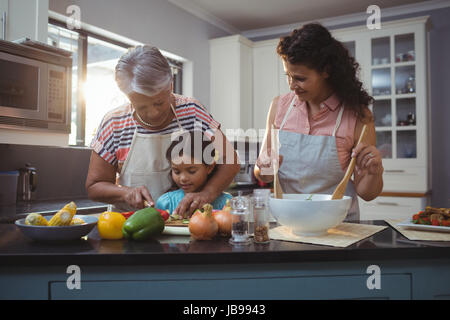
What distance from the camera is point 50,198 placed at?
9.46 feet

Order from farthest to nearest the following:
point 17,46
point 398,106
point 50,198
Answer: point 398,106
point 50,198
point 17,46

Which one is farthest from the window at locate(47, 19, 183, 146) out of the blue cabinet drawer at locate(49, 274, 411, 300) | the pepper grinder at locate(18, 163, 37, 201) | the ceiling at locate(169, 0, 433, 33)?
the blue cabinet drawer at locate(49, 274, 411, 300)

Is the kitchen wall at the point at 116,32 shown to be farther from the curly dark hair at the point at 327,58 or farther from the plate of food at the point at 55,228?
the curly dark hair at the point at 327,58

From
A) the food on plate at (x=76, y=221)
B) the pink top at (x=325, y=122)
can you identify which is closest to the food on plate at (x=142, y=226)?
the food on plate at (x=76, y=221)

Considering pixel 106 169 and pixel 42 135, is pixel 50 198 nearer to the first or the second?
pixel 42 135

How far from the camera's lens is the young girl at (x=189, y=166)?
159cm

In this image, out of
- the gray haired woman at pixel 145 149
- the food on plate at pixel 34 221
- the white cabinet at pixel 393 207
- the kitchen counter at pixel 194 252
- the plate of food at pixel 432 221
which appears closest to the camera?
the kitchen counter at pixel 194 252

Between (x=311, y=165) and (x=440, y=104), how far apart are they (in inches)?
118

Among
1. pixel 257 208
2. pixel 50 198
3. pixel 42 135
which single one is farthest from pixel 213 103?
pixel 257 208

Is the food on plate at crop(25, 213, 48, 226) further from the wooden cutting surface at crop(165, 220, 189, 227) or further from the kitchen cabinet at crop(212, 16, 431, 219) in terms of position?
the kitchen cabinet at crop(212, 16, 431, 219)

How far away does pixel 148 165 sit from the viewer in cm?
170

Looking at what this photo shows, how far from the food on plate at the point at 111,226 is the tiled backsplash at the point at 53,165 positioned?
188cm

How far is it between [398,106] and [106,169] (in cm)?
338

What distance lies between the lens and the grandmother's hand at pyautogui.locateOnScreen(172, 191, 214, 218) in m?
1.42
